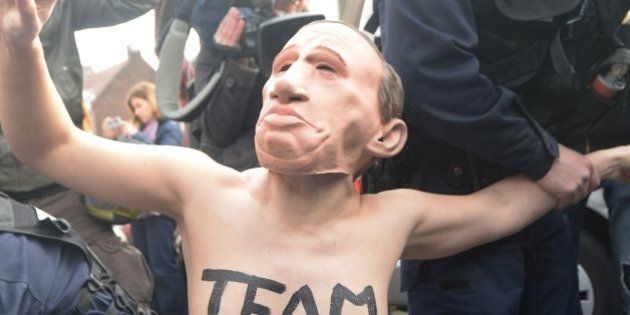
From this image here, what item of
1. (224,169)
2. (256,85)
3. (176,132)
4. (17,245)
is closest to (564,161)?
(224,169)

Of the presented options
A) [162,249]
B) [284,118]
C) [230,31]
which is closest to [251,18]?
[230,31]

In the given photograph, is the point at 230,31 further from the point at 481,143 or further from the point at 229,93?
the point at 481,143

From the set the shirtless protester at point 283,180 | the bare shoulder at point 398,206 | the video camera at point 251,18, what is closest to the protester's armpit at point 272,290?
the shirtless protester at point 283,180

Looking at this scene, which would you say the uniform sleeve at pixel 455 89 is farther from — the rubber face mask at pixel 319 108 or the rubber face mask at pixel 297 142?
the rubber face mask at pixel 297 142

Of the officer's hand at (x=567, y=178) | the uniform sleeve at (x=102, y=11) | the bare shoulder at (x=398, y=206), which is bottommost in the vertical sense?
the officer's hand at (x=567, y=178)

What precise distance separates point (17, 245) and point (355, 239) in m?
0.78

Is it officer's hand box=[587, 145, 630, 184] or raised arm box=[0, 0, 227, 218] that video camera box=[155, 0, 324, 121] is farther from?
officer's hand box=[587, 145, 630, 184]

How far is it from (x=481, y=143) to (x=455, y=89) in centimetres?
17

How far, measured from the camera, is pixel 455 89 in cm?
190

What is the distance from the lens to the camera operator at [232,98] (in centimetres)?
271

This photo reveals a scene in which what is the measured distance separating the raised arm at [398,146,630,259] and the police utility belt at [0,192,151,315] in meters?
0.76

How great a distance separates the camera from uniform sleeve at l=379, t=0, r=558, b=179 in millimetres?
1894

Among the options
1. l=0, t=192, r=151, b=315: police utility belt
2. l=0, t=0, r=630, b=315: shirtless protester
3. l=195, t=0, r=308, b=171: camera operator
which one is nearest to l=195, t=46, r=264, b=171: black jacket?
l=195, t=0, r=308, b=171: camera operator

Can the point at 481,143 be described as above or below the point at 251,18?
below
